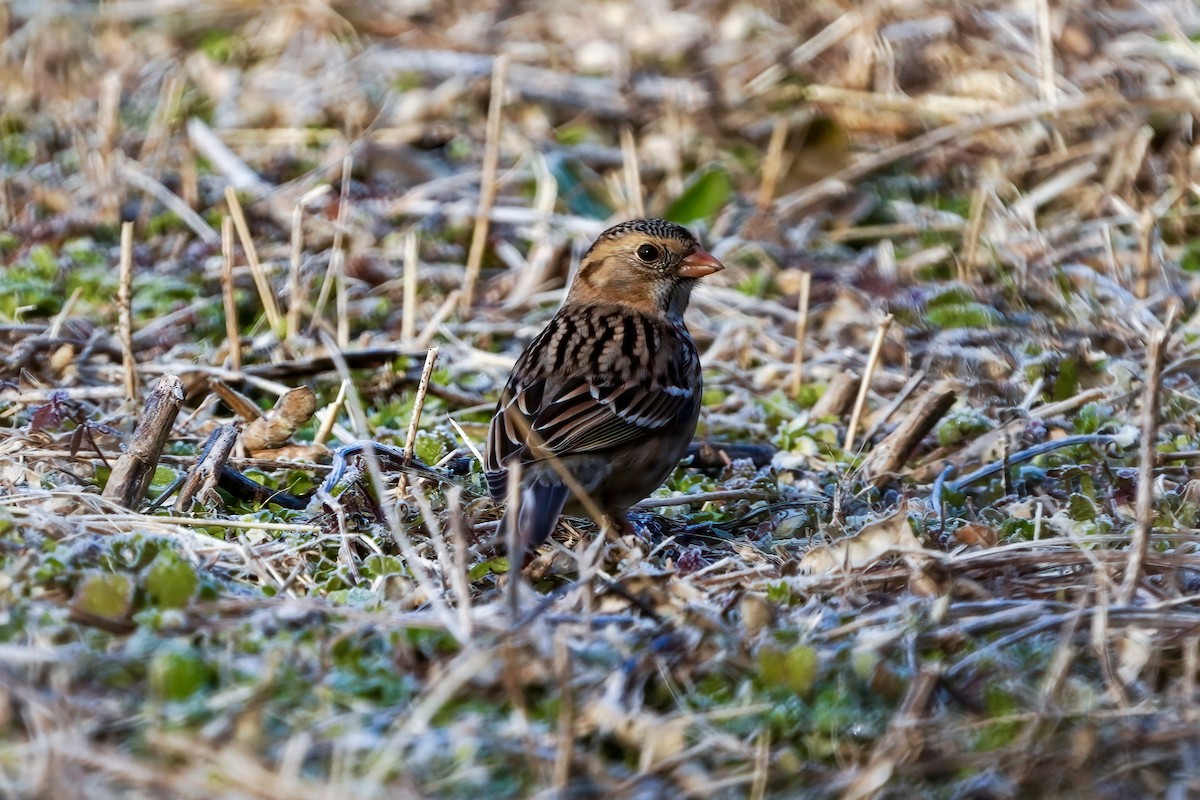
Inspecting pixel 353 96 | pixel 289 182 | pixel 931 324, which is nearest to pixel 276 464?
pixel 931 324

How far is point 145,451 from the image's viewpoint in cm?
389

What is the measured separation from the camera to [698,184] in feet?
23.5

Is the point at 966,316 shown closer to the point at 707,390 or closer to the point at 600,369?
the point at 707,390

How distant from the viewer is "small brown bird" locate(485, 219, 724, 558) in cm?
406

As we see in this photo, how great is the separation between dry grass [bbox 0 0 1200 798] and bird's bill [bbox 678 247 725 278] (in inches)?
22.1

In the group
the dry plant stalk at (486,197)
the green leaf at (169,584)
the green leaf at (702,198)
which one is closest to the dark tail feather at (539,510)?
the green leaf at (169,584)

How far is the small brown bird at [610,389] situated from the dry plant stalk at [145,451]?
82 cm

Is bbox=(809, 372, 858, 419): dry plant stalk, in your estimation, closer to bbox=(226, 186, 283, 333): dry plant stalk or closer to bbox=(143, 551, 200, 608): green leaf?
bbox=(226, 186, 283, 333): dry plant stalk

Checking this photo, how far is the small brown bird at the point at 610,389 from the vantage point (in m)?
4.06

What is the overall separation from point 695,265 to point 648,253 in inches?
6.1

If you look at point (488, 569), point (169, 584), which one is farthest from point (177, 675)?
point (488, 569)

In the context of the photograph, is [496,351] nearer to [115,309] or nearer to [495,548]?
[115,309]

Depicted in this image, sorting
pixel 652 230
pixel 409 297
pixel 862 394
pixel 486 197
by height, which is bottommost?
pixel 862 394

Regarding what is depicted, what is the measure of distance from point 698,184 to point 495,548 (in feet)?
12.1
